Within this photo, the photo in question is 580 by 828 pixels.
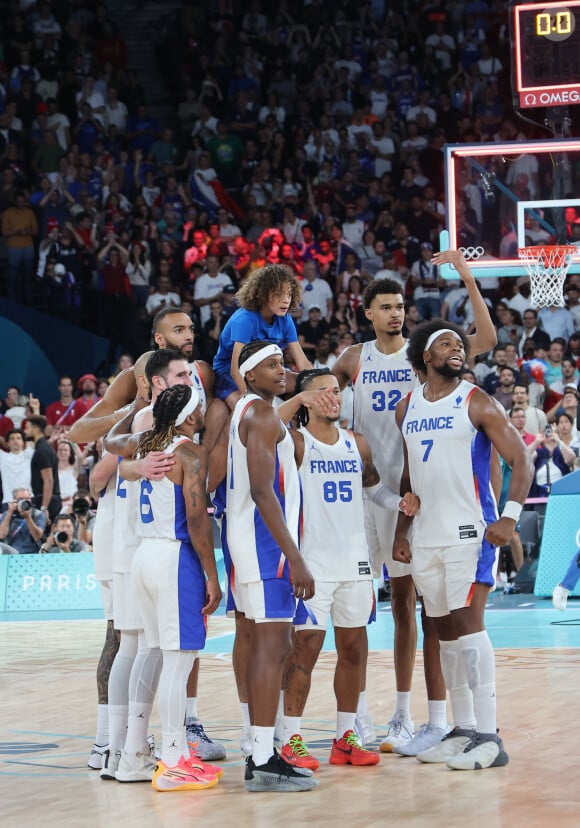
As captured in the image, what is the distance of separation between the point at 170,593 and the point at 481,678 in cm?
165

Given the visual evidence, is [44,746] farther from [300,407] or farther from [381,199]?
[381,199]

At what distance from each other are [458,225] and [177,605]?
7581 millimetres

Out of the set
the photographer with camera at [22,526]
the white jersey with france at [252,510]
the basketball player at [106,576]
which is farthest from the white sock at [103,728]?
the photographer with camera at [22,526]

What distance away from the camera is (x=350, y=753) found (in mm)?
6668

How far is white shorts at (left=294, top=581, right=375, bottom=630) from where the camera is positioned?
22.2 feet

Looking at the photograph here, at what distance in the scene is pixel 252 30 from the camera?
78.3ft

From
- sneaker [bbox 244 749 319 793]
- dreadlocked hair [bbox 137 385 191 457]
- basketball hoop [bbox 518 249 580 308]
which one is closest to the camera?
sneaker [bbox 244 749 319 793]

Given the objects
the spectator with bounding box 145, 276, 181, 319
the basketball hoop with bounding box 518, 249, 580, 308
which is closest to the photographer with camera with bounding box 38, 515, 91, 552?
the spectator with bounding box 145, 276, 181, 319

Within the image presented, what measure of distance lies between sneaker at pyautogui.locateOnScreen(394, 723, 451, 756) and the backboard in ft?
20.4

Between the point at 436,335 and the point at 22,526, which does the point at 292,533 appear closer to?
the point at 436,335

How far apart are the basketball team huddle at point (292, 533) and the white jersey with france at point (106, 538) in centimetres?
1

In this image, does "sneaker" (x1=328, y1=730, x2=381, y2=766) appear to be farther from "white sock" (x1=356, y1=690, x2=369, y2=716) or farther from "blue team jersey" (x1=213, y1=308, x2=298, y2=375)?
"blue team jersey" (x1=213, y1=308, x2=298, y2=375)

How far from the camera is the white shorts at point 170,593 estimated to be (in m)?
6.14

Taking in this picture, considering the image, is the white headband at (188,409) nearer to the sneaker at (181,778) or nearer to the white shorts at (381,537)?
the white shorts at (381,537)
